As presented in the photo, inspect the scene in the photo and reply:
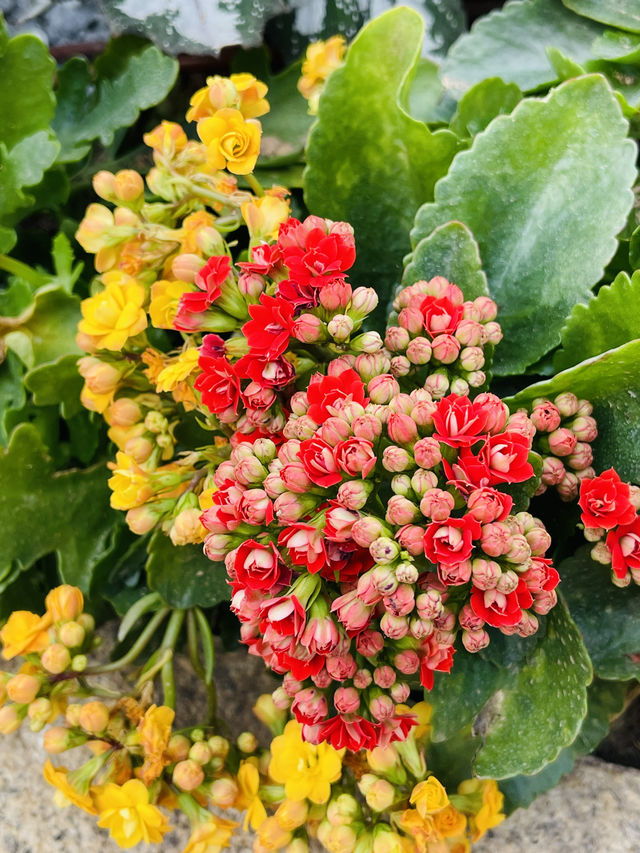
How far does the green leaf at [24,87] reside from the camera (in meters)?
1.04

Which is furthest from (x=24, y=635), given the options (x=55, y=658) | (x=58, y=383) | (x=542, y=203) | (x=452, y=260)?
(x=542, y=203)

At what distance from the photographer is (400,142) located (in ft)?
2.99

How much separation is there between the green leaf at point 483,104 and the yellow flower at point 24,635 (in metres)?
0.77

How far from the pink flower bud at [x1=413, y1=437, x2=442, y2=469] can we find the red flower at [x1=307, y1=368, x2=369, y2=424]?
0.20 feet

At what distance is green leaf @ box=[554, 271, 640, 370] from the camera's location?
75 centimetres

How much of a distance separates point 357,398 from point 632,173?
39cm

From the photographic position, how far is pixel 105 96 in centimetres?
115

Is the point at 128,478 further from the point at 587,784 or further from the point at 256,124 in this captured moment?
the point at 587,784

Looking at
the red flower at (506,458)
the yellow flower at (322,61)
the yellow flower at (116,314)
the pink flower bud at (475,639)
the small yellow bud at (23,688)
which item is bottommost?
the small yellow bud at (23,688)

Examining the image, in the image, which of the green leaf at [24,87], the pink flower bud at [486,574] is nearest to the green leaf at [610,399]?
the pink flower bud at [486,574]

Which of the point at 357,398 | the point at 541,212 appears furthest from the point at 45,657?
the point at 541,212

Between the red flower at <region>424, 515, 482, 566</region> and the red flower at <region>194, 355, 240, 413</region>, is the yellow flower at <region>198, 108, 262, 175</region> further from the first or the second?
the red flower at <region>424, 515, 482, 566</region>

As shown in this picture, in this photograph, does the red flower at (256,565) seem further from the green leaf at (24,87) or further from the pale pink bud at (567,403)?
the green leaf at (24,87)

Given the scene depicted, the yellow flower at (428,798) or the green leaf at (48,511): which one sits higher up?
the yellow flower at (428,798)
